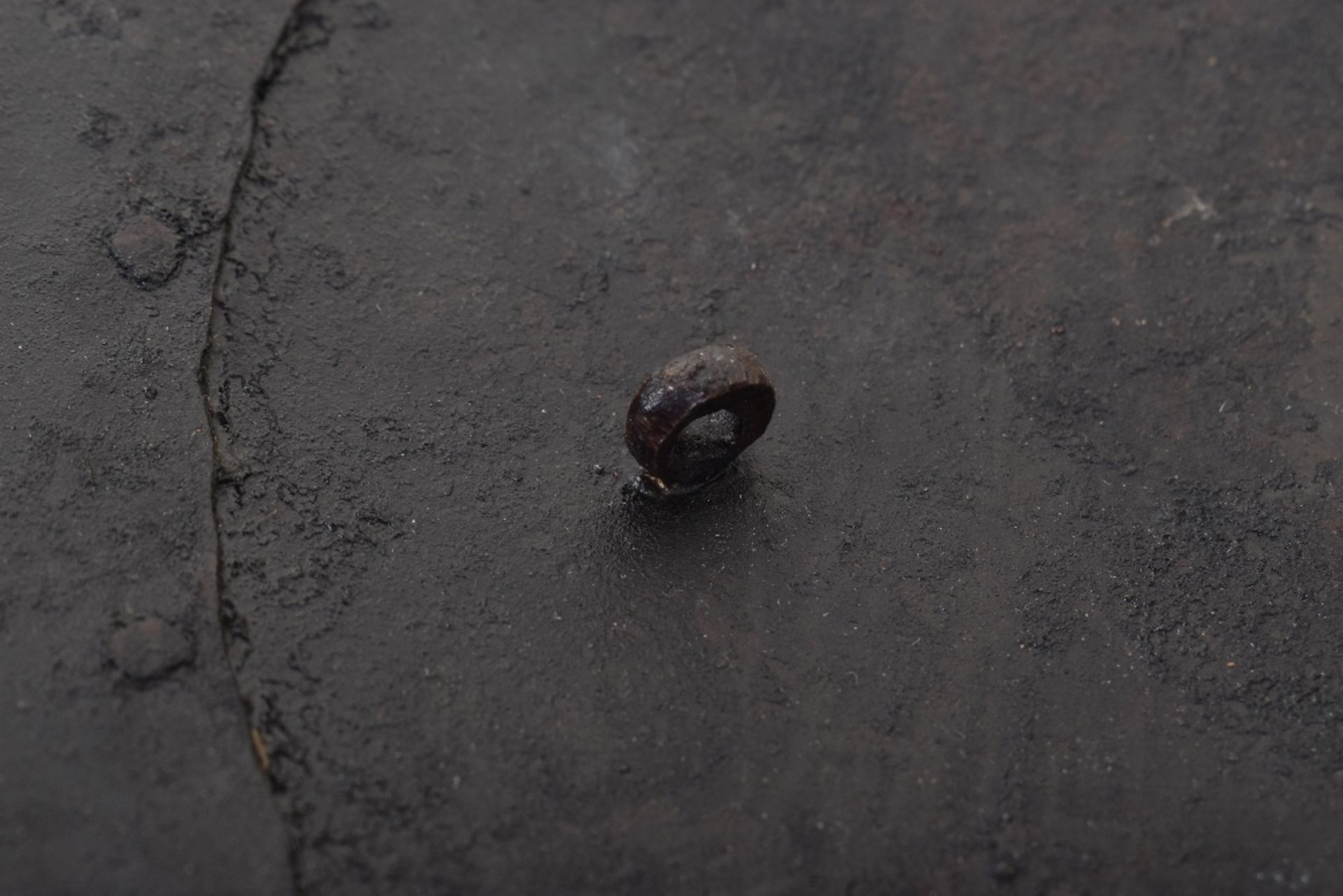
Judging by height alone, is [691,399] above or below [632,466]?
above

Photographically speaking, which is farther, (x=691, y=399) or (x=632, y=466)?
(x=632, y=466)

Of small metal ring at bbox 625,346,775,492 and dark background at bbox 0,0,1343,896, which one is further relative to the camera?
small metal ring at bbox 625,346,775,492

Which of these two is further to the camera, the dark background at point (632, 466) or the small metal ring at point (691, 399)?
the small metal ring at point (691, 399)

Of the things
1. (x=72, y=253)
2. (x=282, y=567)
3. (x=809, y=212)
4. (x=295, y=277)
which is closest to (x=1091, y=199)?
(x=809, y=212)

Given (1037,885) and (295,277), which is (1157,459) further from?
(295,277)
